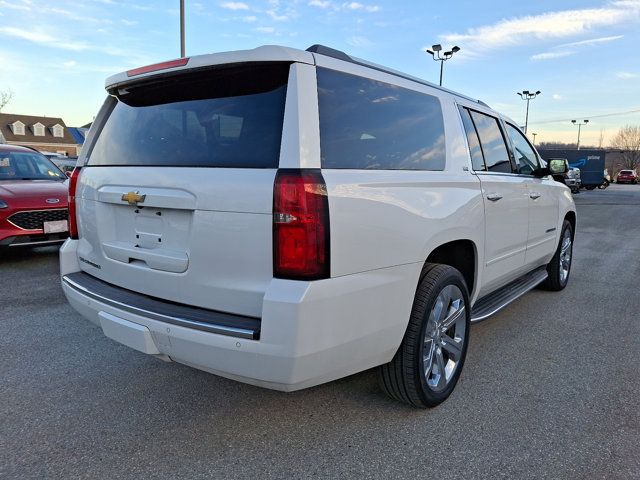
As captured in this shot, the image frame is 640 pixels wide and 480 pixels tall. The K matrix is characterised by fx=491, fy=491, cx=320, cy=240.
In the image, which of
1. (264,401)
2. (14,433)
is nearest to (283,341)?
(264,401)

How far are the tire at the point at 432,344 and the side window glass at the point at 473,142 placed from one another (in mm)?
965

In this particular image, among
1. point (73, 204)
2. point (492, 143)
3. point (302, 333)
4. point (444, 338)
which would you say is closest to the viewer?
point (302, 333)

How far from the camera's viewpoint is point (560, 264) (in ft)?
17.7

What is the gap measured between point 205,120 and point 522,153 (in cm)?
332

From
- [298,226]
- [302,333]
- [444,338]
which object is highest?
[298,226]

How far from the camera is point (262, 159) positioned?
7.13 feet

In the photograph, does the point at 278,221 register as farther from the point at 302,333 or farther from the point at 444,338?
the point at 444,338

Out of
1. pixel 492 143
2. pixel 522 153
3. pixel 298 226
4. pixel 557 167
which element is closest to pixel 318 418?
pixel 298 226

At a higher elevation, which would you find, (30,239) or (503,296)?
(30,239)

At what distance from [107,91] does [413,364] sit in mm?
2445

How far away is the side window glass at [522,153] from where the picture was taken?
14.4 ft

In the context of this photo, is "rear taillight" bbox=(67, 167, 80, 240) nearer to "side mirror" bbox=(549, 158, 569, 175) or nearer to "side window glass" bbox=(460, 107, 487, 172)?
"side window glass" bbox=(460, 107, 487, 172)

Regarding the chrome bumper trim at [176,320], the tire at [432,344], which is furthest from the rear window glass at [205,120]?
the tire at [432,344]

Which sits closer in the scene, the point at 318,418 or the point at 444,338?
the point at 318,418
